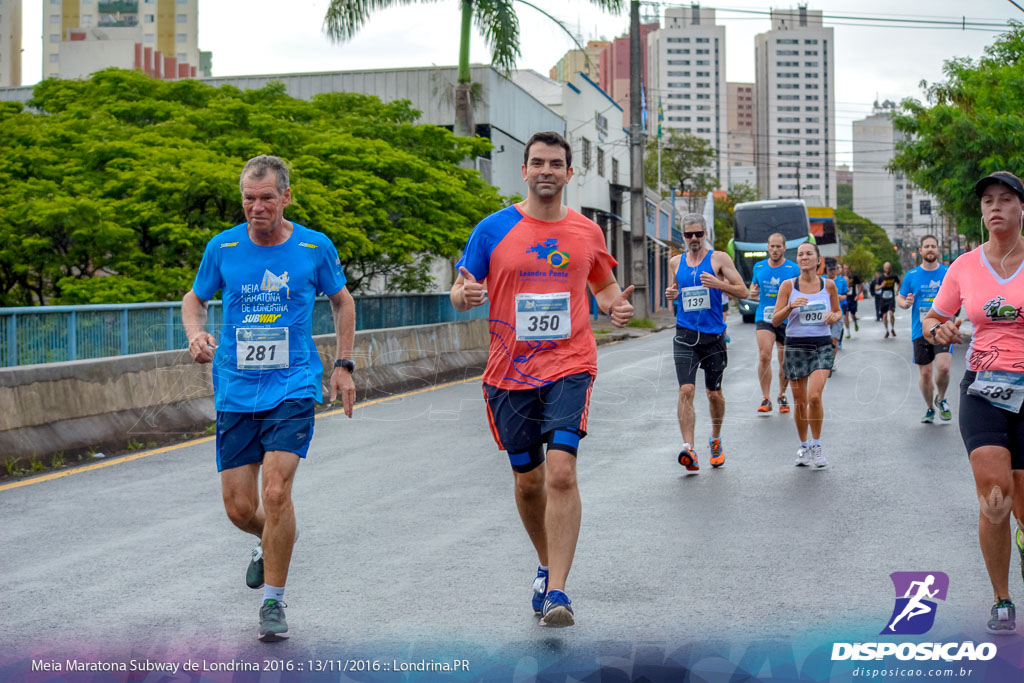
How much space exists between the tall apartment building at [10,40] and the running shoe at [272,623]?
222ft

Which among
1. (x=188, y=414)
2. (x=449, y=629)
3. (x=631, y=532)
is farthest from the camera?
(x=188, y=414)

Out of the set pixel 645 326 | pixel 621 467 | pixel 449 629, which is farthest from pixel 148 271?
pixel 645 326

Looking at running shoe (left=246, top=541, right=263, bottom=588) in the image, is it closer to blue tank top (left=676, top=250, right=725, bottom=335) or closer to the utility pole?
blue tank top (left=676, top=250, right=725, bottom=335)

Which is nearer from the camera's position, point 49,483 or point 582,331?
point 582,331

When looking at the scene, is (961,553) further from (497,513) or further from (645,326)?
(645,326)

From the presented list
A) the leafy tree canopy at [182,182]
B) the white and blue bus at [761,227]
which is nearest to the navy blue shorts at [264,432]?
the leafy tree canopy at [182,182]

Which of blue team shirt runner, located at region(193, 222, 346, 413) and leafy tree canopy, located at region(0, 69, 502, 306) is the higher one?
leafy tree canopy, located at region(0, 69, 502, 306)

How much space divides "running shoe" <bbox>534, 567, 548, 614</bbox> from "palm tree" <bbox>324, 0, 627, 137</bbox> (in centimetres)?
2198

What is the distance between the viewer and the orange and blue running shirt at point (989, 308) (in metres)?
4.99

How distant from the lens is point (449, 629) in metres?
5.02

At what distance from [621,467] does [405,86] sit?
27.9m

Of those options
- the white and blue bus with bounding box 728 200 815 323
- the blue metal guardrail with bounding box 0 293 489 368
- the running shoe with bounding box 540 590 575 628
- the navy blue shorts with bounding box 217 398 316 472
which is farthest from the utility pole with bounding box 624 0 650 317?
the running shoe with bounding box 540 590 575 628

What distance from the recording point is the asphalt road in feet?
16.2

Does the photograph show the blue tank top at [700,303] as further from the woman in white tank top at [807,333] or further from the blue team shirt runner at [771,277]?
the blue team shirt runner at [771,277]
